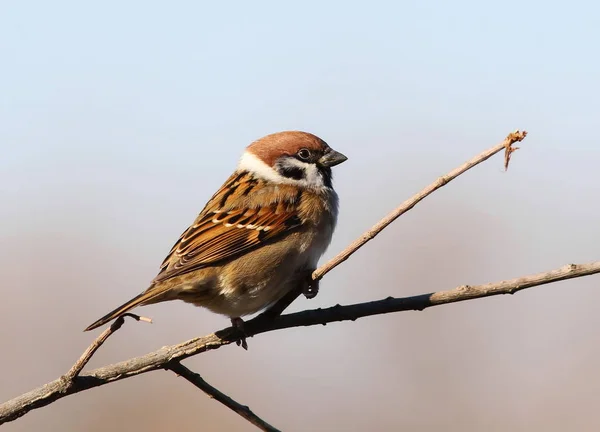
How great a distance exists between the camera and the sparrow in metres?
3.40

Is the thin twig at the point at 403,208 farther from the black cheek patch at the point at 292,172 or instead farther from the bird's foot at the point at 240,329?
the black cheek patch at the point at 292,172

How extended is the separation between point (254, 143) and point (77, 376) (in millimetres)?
2307

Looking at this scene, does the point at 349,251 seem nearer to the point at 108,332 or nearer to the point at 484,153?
the point at 484,153

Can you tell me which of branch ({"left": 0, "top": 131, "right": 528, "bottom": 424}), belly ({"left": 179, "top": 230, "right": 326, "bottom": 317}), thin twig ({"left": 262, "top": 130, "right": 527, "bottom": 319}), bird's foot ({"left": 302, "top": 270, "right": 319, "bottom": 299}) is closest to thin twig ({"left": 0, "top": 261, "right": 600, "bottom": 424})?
branch ({"left": 0, "top": 131, "right": 528, "bottom": 424})

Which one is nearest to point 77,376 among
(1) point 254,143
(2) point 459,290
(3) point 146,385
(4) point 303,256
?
(2) point 459,290

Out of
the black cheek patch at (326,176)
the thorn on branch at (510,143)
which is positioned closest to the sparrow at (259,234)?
the black cheek patch at (326,176)

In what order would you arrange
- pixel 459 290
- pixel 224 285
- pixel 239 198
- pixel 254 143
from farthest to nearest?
1. pixel 254 143
2. pixel 239 198
3. pixel 224 285
4. pixel 459 290

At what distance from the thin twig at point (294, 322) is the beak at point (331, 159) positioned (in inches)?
61.1

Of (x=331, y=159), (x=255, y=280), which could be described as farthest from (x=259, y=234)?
(x=331, y=159)

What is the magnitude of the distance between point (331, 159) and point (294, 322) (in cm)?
164

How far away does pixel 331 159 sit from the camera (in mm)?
4164

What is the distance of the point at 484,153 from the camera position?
93.9 inches

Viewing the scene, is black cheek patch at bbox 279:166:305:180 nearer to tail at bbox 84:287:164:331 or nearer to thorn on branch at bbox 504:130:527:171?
tail at bbox 84:287:164:331

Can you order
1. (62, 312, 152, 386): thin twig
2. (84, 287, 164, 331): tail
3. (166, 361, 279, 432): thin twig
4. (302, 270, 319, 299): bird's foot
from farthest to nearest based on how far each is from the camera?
(302, 270, 319, 299): bird's foot < (84, 287, 164, 331): tail < (166, 361, 279, 432): thin twig < (62, 312, 152, 386): thin twig
